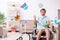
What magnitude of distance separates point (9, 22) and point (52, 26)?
1197 mm

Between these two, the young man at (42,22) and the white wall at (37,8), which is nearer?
the young man at (42,22)

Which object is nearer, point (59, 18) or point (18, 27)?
point (59, 18)

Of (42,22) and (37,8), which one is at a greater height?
(37,8)

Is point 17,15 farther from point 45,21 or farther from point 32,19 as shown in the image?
point 45,21

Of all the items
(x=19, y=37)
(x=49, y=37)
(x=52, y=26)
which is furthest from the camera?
(x=52, y=26)

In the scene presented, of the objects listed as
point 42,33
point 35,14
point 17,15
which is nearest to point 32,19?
point 35,14

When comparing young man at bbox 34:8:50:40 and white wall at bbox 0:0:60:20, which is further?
white wall at bbox 0:0:60:20

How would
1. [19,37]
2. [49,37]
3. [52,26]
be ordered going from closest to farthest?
[49,37] < [19,37] < [52,26]

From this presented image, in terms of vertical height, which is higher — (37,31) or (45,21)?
(45,21)

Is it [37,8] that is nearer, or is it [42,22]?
[42,22]

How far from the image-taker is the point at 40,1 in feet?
13.9

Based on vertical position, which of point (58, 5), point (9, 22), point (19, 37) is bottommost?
Result: point (19, 37)

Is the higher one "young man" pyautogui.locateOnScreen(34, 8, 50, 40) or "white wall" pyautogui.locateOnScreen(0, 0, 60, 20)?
"white wall" pyautogui.locateOnScreen(0, 0, 60, 20)

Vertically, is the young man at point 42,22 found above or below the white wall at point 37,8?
below
